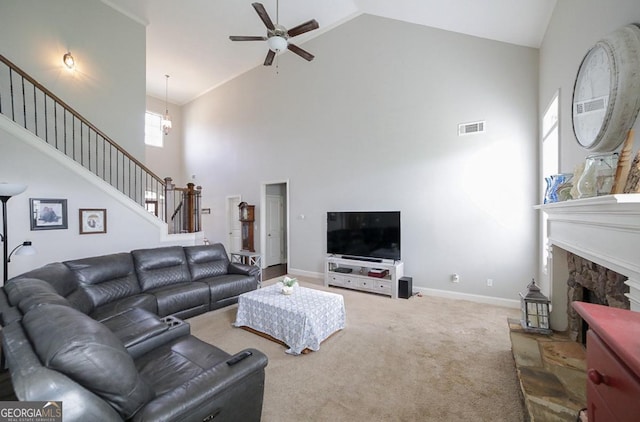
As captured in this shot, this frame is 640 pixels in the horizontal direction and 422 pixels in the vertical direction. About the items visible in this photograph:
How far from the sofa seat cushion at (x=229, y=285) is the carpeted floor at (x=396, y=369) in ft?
0.80

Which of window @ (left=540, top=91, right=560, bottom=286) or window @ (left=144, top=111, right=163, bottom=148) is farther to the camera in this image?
window @ (left=144, top=111, right=163, bottom=148)

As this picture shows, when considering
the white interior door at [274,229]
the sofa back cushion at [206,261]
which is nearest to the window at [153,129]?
the white interior door at [274,229]

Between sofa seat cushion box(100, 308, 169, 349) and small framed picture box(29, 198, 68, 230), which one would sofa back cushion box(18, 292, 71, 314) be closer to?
sofa seat cushion box(100, 308, 169, 349)

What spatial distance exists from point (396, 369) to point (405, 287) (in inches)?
81.4

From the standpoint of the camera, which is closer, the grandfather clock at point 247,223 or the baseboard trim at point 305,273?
the baseboard trim at point 305,273

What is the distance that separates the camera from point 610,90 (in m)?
1.64

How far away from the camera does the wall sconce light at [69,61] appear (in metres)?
4.87

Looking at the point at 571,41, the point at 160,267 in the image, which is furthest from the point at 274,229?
the point at 571,41

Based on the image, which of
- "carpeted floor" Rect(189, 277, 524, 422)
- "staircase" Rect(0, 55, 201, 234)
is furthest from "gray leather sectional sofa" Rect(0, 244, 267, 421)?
"staircase" Rect(0, 55, 201, 234)

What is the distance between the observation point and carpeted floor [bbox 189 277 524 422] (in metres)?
2.01

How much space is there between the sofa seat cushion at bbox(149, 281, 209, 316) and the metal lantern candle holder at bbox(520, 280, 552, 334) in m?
3.71

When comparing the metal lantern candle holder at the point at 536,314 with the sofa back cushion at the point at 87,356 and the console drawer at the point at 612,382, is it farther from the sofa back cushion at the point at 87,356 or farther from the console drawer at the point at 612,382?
the sofa back cushion at the point at 87,356

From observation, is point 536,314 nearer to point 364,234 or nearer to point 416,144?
point 364,234

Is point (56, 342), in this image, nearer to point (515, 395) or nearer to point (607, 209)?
point (607, 209)
